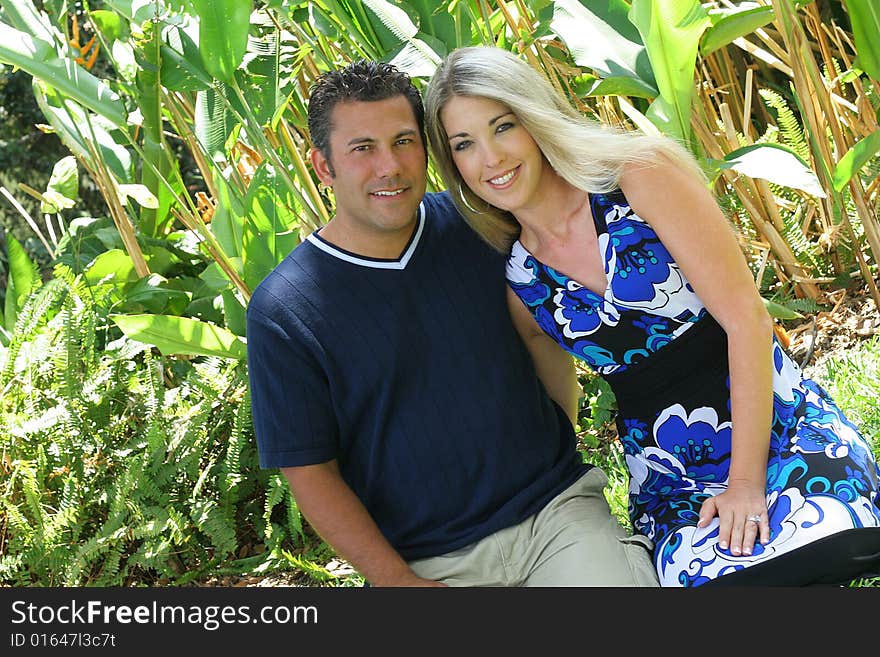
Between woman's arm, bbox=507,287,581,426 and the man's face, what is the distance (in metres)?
0.34

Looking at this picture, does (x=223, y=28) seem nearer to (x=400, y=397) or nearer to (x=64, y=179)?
(x=400, y=397)

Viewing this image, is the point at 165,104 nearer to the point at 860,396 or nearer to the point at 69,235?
the point at 69,235

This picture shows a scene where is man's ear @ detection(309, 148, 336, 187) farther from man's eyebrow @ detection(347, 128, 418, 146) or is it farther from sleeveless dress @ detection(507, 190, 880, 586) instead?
sleeveless dress @ detection(507, 190, 880, 586)

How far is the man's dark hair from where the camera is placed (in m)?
2.12

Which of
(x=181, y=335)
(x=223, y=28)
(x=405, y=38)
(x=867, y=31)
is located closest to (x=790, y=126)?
(x=867, y=31)

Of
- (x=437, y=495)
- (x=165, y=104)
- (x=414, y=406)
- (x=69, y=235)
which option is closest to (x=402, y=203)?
(x=414, y=406)

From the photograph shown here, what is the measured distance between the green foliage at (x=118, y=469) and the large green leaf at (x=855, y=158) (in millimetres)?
1745

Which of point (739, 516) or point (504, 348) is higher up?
point (504, 348)

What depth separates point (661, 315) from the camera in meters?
2.04

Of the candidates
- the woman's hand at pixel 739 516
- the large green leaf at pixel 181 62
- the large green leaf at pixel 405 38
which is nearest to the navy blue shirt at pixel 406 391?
the woman's hand at pixel 739 516

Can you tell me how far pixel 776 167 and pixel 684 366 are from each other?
25.4 inches

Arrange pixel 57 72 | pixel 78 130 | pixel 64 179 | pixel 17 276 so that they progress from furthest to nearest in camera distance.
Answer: pixel 17 276
pixel 64 179
pixel 78 130
pixel 57 72

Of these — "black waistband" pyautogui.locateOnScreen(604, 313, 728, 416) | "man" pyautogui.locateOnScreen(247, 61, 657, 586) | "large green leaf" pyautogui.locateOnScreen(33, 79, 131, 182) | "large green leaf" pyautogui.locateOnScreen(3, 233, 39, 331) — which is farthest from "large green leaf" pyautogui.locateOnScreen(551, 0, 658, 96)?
"large green leaf" pyautogui.locateOnScreen(3, 233, 39, 331)

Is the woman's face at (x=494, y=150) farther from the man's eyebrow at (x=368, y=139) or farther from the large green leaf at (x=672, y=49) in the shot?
the large green leaf at (x=672, y=49)
